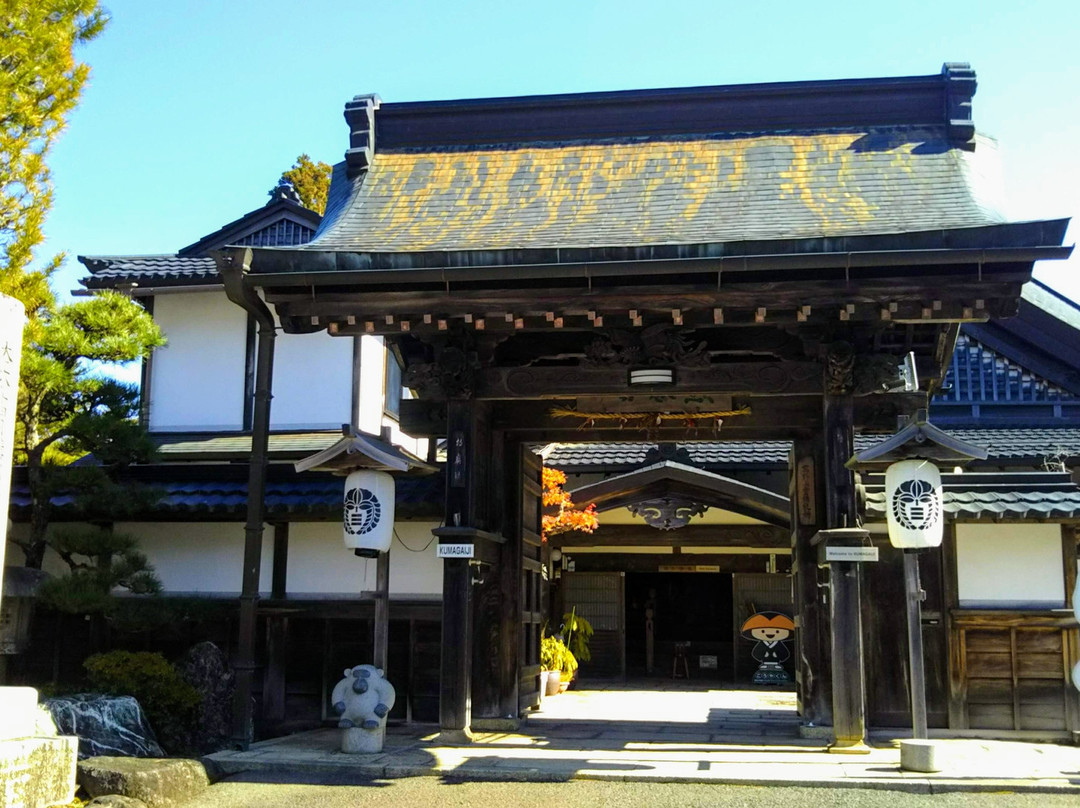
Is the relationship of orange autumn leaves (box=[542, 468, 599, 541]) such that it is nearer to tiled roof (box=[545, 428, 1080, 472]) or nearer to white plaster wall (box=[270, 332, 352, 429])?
tiled roof (box=[545, 428, 1080, 472])

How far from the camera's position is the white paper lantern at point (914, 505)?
982 centimetres

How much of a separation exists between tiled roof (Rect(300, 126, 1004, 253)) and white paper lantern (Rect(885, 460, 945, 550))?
7.44 feet

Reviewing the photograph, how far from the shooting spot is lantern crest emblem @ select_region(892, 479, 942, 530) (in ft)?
32.3

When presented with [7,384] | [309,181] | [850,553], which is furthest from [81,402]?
[309,181]

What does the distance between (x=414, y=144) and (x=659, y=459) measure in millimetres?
7690

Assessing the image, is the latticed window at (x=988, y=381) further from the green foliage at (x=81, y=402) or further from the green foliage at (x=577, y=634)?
the green foliage at (x=81, y=402)

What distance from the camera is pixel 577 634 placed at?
2075 cm

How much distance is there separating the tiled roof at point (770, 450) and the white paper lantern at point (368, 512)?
24.3 feet

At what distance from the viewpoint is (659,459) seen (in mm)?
19250

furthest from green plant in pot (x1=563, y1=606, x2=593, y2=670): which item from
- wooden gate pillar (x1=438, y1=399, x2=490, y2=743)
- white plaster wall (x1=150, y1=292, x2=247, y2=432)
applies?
wooden gate pillar (x1=438, y1=399, x2=490, y2=743)

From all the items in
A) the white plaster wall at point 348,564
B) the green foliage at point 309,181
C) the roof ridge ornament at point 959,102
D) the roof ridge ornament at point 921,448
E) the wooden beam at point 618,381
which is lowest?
the white plaster wall at point 348,564

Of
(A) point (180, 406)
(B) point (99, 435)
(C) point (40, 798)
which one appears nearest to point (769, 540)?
(A) point (180, 406)

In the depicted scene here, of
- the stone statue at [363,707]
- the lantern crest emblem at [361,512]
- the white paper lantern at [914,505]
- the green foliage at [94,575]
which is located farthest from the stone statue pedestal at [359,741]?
the white paper lantern at [914,505]

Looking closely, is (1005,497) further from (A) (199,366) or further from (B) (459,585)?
(A) (199,366)
